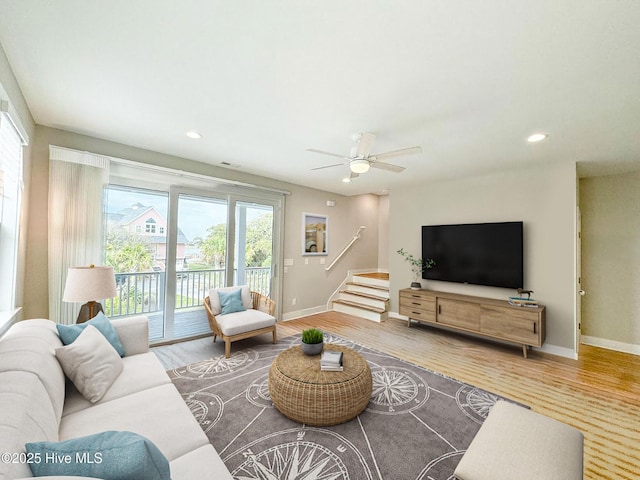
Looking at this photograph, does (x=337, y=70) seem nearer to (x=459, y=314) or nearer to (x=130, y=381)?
(x=130, y=381)

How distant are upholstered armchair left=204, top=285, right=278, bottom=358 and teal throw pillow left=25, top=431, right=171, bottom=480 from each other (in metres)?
2.45

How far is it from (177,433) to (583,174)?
18.7ft

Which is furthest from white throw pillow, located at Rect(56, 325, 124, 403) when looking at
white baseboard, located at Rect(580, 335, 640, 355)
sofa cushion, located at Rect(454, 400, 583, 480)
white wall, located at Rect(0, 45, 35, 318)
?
white baseboard, located at Rect(580, 335, 640, 355)

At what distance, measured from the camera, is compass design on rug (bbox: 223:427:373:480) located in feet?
5.37

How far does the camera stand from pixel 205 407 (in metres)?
2.28

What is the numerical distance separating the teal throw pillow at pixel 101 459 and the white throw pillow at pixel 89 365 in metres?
0.92

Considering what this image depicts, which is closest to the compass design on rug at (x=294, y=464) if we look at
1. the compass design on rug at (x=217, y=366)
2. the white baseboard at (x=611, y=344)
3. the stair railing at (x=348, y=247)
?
the compass design on rug at (x=217, y=366)

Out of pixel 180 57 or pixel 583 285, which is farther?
pixel 583 285

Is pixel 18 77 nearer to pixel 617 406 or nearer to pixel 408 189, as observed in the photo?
pixel 408 189

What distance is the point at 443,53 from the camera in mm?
1600

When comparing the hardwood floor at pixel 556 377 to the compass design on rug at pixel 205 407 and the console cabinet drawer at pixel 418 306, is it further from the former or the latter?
the compass design on rug at pixel 205 407

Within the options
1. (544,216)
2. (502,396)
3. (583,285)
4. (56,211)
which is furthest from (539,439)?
(56,211)

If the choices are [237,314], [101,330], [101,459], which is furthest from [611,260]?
[101,330]

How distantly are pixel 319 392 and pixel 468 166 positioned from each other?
3.55 meters
